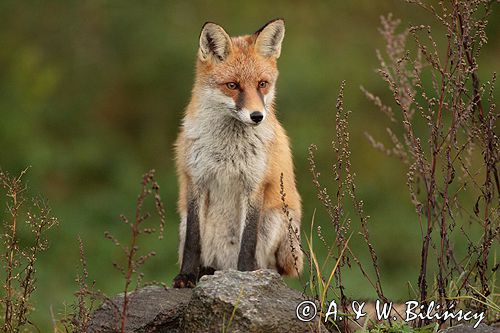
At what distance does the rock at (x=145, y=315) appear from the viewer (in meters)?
4.75

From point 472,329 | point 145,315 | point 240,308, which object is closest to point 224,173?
point 145,315

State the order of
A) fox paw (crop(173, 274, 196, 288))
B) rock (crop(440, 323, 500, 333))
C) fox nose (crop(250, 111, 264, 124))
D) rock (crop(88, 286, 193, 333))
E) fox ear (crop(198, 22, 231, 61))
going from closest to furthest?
1. rock (crop(440, 323, 500, 333))
2. rock (crop(88, 286, 193, 333))
3. fox nose (crop(250, 111, 264, 124))
4. fox paw (crop(173, 274, 196, 288))
5. fox ear (crop(198, 22, 231, 61))

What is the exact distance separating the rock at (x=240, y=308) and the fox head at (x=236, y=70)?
1.34m

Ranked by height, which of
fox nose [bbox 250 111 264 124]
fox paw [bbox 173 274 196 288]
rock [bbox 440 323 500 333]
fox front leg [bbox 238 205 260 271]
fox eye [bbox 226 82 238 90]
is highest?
fox eye [bbox 226 82 238 90]

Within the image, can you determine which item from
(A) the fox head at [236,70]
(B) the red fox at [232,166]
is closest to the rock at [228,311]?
(B) the red fox at [232,166]

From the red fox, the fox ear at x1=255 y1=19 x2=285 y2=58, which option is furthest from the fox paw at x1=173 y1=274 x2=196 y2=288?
the fox ear at x1=255 y1=19 x2=285 y2=58

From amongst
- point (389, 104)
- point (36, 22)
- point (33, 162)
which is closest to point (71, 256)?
point (33, 162)

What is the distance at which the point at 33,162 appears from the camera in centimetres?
1096

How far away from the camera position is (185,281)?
5.69m

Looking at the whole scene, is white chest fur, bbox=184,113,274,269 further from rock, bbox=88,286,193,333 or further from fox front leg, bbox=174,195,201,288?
rock, bbox=88,286,193,333

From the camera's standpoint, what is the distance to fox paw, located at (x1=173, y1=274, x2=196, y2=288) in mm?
5637

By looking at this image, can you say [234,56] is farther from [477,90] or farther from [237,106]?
[477,90]

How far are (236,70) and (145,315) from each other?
1784 millimetres

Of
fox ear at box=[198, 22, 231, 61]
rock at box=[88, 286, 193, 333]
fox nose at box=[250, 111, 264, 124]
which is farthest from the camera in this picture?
fox ear at box=[198, 22, 231, 61]
